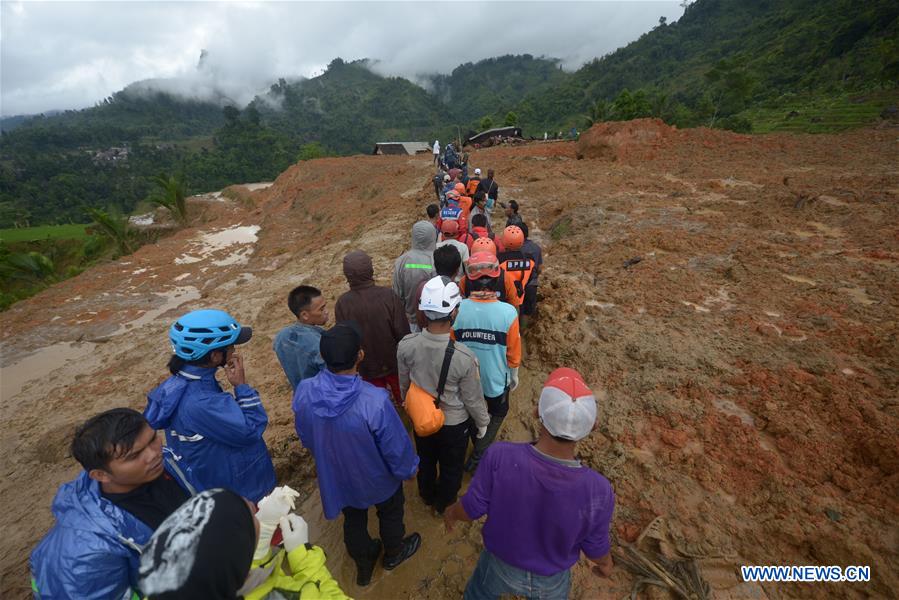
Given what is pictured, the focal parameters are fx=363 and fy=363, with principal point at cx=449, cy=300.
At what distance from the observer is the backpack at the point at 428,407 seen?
2.28m

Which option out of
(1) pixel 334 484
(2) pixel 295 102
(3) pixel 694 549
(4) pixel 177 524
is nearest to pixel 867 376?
(3) pixel 694 549

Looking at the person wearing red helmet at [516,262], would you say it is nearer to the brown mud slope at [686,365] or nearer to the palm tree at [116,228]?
the brown mud slope at [686,365]

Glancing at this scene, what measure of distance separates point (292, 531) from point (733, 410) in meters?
3.59

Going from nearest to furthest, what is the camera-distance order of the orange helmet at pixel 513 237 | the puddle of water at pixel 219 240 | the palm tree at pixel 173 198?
the orange helmet at pixel 513 237, the puddle of water at pixel 219 240, the palm tree at pixel 173 198

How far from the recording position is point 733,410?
3.19m

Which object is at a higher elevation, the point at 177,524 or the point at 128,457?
the point at 177,524

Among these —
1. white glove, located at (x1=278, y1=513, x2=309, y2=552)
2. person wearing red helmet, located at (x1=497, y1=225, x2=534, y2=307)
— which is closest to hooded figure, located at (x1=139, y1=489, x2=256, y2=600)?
white glove, located at (x1=278, y1=513, x2=309, y2=552)

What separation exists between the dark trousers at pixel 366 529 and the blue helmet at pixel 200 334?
1.31 meters

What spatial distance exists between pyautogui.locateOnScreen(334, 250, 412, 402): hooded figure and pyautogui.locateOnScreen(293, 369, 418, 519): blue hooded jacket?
3.43 ft

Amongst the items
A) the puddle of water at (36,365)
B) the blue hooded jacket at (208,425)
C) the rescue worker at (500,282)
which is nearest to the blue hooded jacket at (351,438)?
the blue hooded jacket at (208,425)

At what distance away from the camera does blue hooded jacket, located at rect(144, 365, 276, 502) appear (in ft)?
6.67

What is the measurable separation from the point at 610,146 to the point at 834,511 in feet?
53.0

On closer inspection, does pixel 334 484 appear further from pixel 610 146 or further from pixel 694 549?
pixel 610 146

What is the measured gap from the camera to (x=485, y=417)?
257cm
